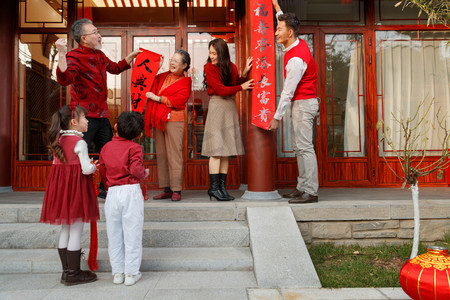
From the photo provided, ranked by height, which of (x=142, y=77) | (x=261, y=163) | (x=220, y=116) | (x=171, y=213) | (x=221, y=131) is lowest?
(x=171, y=213)

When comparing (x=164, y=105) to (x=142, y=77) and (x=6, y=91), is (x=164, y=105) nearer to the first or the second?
(x=142, y=77)

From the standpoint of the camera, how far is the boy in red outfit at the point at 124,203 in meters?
2.54

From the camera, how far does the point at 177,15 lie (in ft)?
18.4

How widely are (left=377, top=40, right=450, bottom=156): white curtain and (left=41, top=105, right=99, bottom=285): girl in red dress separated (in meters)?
4.77

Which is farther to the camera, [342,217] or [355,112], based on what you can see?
[355,112]

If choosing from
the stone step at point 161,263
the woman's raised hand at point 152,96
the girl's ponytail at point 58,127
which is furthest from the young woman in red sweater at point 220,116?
the girl's ponytail at point 58,127

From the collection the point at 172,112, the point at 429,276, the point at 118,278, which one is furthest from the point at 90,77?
the point at 429,276

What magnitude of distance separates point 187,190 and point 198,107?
1.32m

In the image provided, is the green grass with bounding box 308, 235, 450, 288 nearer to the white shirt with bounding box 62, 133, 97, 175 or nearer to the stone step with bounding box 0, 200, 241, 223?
the stone step with bounding box 0, 200, 241, 223

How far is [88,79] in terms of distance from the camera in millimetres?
3662

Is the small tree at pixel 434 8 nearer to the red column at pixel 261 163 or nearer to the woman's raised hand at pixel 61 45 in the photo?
the red column at pixel 261 163

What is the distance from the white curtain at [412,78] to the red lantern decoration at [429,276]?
12.9 ft

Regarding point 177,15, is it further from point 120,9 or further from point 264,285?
point 264,285

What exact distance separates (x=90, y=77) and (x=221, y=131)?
1.52 meters
